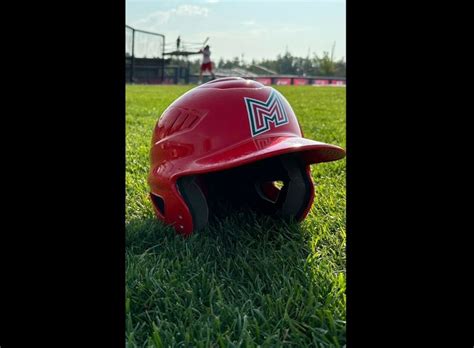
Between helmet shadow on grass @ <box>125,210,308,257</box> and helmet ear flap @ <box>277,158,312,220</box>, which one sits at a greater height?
helmet ear flap @ <box>277,158,312,220</box>

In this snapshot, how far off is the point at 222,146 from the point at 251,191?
504mm

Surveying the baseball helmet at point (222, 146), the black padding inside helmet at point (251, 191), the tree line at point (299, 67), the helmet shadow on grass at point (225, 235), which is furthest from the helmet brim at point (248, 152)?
the tree line at point (299, 67)

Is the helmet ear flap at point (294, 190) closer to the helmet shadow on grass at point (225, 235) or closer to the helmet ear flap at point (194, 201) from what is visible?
the helmet shadow on grass at point (225, 235)

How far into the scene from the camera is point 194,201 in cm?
158

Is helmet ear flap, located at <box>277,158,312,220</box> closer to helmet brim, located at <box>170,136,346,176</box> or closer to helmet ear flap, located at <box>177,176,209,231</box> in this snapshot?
helmet brim, located at <box>170,136,346,176</box>

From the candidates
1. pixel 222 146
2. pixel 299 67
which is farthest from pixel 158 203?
pixel 299 67

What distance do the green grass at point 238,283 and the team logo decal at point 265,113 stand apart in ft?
1.23

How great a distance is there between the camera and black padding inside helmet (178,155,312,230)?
160 centimetres

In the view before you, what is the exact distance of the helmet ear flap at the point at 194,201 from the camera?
1.57 meters

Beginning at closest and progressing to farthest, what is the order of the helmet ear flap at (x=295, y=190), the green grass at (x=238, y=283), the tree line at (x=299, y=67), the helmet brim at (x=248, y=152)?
the green grass at (x=238, y=283), the helmet brim at (x=248, y=152), the helmet ear flap at (x=295, y=190), the tree line at (x=299, y=67)

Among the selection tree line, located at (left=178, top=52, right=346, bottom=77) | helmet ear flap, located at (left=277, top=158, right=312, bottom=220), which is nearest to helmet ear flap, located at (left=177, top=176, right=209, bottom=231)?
helmet ear flap, located at (left=277, top=158, right=312, bottom=220)

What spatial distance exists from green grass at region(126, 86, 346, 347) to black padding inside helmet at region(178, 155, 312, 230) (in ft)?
0.27

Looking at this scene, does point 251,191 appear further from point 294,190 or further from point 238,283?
point 238,283
